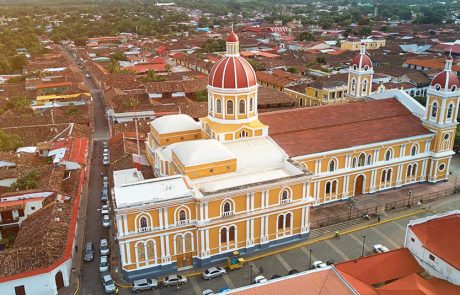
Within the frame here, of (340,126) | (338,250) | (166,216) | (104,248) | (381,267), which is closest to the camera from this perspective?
(381,267)

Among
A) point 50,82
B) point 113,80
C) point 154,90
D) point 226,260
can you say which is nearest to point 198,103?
point 154,90

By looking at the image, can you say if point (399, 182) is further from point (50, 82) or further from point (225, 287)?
point (50, 82)

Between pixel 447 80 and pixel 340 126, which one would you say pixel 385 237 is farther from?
pixel 447 80

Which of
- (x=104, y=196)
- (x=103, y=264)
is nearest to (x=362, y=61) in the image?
(x=104, y=196)

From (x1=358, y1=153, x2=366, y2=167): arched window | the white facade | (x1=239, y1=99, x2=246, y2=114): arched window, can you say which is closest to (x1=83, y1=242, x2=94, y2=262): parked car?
(x1=239, y1=99, x2=246, y2=114): arched window

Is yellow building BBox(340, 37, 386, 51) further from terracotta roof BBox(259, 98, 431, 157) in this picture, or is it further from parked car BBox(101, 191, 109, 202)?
parked car BBox(101, 191, 109, 202)
